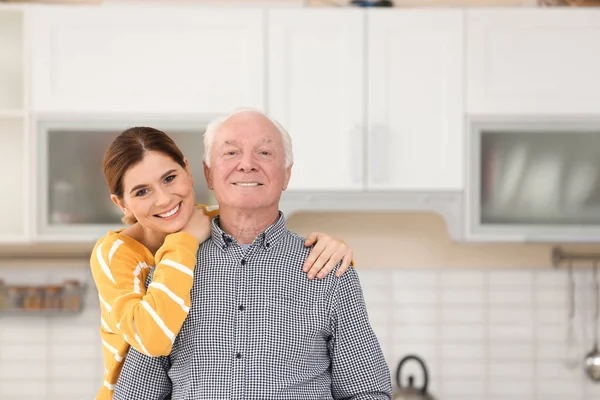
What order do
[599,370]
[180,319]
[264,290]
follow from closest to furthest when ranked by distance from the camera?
1. [180,319]
2. [264,290]
3. [599,370]

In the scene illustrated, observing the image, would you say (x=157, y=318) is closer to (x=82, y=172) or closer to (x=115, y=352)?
(x=115, y=352)

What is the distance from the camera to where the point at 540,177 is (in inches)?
119

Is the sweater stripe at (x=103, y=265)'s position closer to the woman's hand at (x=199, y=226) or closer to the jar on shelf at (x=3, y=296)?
the woman's hand at (x=199, y=226)

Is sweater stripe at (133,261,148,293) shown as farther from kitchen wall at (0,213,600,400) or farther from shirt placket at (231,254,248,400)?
kitchen wall at (0,213,600,400)

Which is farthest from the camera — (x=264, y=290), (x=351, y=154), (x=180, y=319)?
(x=351, y=154)

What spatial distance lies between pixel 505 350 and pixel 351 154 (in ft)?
3.62

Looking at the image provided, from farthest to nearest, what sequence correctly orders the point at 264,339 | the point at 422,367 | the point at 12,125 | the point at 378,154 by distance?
the point at 422,367 → the point at 12,125 → the point at 378,154 → the point at 264,339

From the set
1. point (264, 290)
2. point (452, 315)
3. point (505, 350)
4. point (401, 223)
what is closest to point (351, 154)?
point (401, 223)

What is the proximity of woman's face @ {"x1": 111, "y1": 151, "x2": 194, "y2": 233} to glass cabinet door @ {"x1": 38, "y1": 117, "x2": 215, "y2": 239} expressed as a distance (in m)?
1.25

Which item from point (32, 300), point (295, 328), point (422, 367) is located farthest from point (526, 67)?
point (32, 300)

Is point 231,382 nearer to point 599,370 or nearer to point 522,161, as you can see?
point 522,161

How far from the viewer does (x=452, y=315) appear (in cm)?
338

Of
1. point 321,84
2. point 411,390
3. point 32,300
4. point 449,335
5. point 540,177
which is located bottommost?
point 411,390

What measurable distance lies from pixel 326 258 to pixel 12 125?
179 cm
